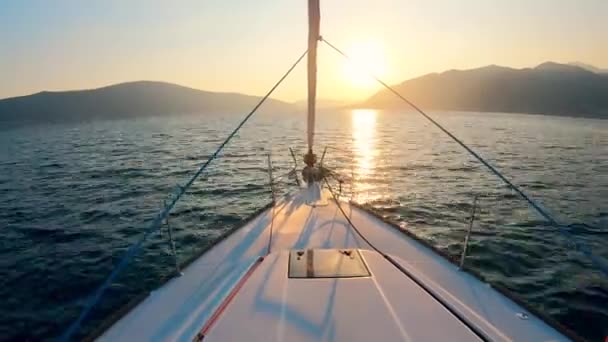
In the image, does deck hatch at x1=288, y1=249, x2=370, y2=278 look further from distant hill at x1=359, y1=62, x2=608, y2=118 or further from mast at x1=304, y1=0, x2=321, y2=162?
distant hill at x1=359, y1=62, x2=608, y2=118

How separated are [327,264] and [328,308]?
0.94 m

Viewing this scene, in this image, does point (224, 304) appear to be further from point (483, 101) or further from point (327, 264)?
point (483, 101)

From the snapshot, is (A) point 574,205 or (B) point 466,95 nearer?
(A) point 574,205

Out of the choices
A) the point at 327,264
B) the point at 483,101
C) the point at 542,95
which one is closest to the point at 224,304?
the point at 327,264

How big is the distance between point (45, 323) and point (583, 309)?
34.6ft

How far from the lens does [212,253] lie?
620cm

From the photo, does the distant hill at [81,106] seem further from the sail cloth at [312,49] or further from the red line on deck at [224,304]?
the red line on deck at [224,304]

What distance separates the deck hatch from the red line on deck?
479mm

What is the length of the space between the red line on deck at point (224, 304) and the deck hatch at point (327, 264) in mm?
479

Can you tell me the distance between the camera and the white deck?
3.12 metres

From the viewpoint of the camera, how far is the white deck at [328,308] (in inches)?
123

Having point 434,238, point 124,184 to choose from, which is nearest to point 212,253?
point 434,238

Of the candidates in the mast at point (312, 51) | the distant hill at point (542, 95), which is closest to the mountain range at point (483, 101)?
the distant hill at point (542, 95)

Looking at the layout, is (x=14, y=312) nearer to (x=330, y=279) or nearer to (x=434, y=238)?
(x=330, y=279)
